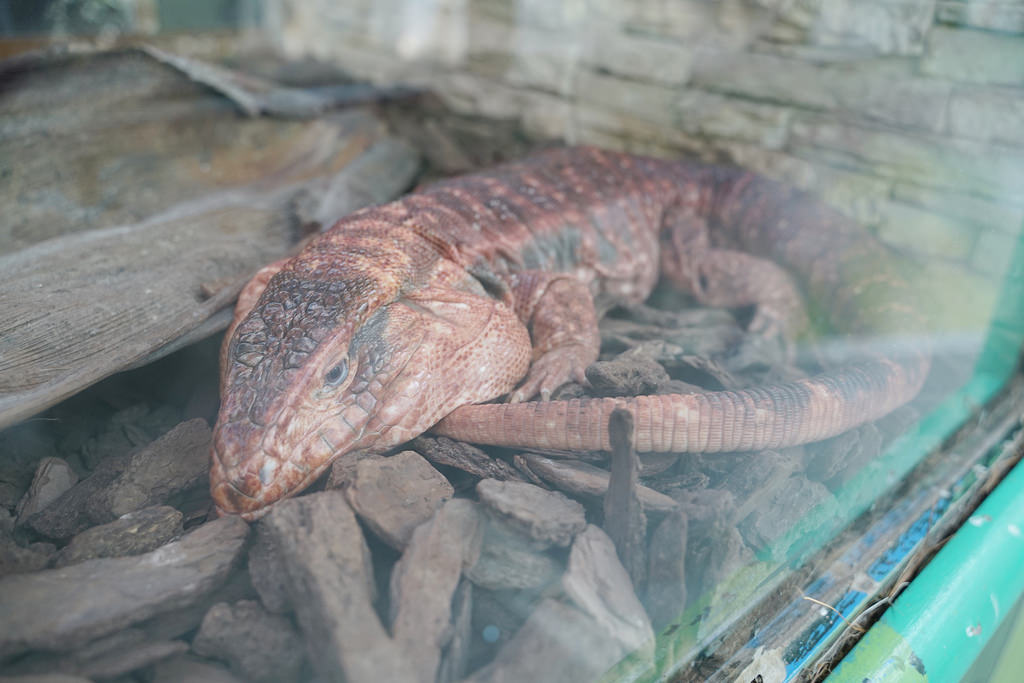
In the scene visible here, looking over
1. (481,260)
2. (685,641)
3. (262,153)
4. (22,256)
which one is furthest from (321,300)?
(262,153)

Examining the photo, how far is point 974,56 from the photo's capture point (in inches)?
95.5

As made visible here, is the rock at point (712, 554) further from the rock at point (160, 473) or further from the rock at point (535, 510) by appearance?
the rock at point (160, 473)

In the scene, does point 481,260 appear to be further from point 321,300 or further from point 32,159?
point 32,159

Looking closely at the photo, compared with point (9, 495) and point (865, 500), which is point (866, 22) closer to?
point (865, 500)

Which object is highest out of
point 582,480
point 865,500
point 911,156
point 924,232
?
point 911,156

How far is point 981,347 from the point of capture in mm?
2604

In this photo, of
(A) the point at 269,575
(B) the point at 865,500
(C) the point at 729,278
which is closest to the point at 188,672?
(A) the point at 269,575

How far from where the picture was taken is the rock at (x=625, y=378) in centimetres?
187

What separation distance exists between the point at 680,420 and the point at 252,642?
1088 millimetres

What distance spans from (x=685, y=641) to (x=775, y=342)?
5.37 ft

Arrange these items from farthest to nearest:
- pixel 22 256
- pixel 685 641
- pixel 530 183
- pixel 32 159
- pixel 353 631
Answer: pixel 530 183 → pixel 32 159 → pixel 22 256 → pixel 685 641 → pixel 353 631

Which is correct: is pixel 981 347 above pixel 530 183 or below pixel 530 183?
below

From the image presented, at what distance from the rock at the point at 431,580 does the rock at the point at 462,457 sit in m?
0.17

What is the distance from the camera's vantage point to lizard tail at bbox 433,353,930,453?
172 cm
